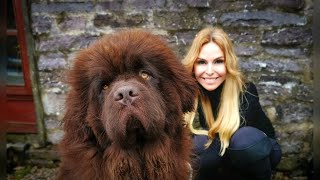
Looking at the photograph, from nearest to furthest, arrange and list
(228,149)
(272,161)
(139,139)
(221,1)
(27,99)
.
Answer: (139,139) < (228,149) < (272,161) < (221,1) < (27,99)

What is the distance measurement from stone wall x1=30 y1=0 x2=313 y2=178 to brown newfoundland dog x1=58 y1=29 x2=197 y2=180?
1729 mm

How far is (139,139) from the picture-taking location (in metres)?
2.24

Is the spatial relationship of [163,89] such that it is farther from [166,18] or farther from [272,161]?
[166,18]

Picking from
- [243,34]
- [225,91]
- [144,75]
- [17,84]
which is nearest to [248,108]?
[225,91]

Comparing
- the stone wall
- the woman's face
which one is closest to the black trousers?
the woman's face

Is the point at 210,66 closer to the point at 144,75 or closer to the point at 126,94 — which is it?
the point at 144,75

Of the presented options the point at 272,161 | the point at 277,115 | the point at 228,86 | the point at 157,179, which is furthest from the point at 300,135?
the point at 157,179

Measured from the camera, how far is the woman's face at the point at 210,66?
124 inches

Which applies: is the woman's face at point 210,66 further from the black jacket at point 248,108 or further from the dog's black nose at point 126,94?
the dog's black nose at point 126,94

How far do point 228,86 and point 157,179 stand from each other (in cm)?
115

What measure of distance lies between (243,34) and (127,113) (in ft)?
7.32

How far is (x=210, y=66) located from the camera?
3141 millimetres

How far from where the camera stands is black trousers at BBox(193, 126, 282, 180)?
10.2 ft

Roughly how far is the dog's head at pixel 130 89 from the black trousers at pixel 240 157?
2.71 feet
